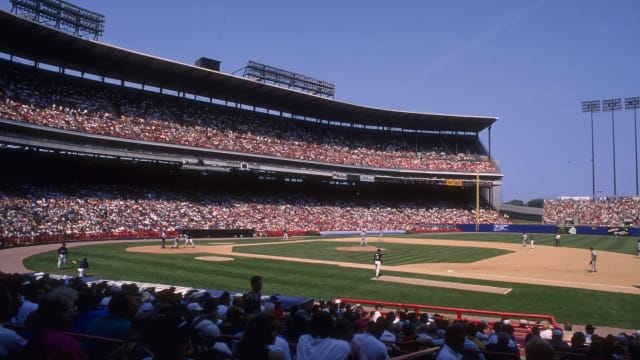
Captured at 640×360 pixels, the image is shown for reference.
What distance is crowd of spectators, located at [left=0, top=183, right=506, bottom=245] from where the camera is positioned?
4153 centimetres

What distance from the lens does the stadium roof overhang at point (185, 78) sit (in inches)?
1753

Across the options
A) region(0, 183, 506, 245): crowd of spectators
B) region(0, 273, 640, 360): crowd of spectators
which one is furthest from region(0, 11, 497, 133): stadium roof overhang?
region(0, 273, 640, 360): crowd of spectators

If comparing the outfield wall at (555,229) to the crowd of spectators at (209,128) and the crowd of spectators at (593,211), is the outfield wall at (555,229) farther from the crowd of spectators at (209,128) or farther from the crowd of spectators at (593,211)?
the crowd of spectators at (209,128)

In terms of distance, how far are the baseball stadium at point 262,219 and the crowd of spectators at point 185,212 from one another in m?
0.23

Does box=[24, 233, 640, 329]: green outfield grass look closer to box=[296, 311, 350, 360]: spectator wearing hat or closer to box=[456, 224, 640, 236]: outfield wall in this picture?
box=[296, 311, 350, 360]: spectator wearing hat

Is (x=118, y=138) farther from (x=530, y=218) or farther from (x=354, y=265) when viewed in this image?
(x=530, y=218)

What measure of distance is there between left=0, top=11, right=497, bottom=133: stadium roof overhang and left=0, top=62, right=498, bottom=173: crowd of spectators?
177cm

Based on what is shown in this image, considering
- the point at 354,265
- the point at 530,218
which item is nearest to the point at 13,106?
the point at 354,265

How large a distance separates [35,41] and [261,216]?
30462 mm

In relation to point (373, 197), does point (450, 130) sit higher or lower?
higher

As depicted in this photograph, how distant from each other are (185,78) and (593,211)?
217ft

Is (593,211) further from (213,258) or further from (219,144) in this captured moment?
(213,258)

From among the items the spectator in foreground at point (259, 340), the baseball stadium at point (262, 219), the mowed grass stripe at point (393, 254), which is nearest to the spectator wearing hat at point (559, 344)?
the baseball stadium at point (262, 219)

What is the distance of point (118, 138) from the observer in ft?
161
